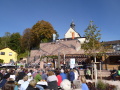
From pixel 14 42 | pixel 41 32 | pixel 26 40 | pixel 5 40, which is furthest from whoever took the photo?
pixel 5 40

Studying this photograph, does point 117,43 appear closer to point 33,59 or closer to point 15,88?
point 33,59

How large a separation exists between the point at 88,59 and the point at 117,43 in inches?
1056

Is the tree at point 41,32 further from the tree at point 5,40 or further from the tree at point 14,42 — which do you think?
the tree at point 5,40

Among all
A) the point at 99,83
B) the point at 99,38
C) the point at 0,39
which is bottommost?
the point at 99,83

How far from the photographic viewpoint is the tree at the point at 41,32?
41.2 metres

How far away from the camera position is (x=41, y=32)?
135ft

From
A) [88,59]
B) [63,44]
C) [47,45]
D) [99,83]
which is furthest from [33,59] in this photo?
[99,83]

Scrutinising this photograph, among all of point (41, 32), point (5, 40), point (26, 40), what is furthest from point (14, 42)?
point (41, 32)

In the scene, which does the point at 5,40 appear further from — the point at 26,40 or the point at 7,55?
the point at 7,55

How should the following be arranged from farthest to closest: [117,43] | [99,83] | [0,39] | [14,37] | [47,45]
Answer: [0,39] → [14,37] → [117,43] → [47,45] → [99,83]

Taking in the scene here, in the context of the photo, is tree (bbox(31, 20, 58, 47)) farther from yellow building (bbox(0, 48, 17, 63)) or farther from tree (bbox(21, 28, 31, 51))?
yellow building (bbox(0, 48, 17, 63))

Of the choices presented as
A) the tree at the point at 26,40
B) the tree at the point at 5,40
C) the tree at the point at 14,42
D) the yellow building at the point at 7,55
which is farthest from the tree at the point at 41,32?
the tree at the point at 5,40

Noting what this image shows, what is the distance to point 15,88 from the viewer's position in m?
5.97

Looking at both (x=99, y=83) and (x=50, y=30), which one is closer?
(x=99, y=83)
